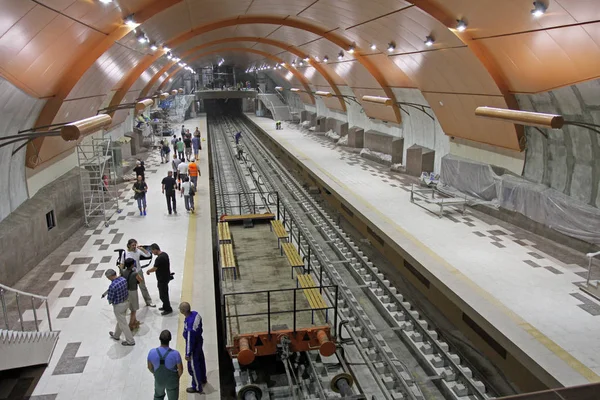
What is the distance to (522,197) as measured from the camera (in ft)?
38.8

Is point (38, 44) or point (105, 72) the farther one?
point (105, 72)

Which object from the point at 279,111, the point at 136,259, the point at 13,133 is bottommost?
the point at 136,259

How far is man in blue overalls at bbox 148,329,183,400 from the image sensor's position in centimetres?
524

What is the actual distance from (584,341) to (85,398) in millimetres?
7052

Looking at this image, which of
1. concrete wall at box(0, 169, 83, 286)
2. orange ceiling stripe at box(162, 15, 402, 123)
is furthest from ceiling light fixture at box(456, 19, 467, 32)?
concrete wall at box(0, 169, 83, 286)

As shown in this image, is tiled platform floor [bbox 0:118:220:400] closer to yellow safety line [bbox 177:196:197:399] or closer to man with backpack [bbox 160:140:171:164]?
yellow safety line [bbox 177:196:197:399]

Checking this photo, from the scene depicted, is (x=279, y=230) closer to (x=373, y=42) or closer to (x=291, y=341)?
(x=291, y=341)

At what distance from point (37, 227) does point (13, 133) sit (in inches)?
78.9

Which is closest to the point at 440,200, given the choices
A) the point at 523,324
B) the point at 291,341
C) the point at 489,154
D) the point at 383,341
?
the point at 489,154

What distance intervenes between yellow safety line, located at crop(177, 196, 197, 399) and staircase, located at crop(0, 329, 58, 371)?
1.77 m

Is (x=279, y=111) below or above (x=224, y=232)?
above

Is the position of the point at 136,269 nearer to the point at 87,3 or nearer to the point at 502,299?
the point at 87,3

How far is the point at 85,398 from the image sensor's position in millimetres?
5695

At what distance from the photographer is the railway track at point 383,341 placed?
726 cm
